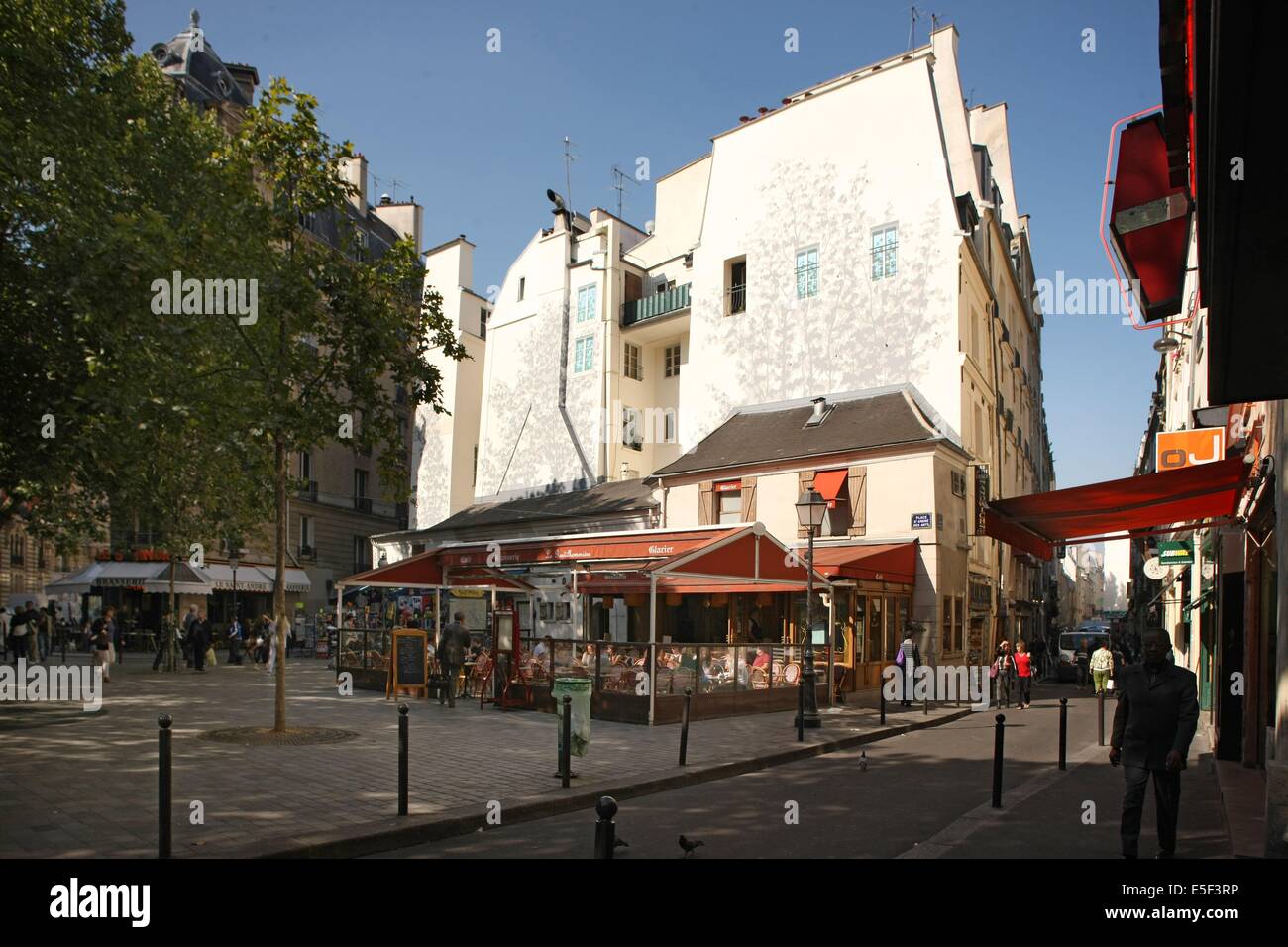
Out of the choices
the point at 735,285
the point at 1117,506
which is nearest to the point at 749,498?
the point at 735,285

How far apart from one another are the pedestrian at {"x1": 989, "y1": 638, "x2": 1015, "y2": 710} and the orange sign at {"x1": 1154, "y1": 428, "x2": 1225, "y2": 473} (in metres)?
7.45

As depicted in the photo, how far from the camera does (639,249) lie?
3884 cm

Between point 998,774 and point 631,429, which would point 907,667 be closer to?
point 998,774

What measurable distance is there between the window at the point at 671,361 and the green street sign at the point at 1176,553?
18.8 m

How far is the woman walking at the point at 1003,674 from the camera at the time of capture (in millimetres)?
22531

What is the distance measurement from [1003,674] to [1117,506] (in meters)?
12.6

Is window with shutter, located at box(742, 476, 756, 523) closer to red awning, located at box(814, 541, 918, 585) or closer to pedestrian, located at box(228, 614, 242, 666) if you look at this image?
red awning, located at box(814, 541, 918, 585)

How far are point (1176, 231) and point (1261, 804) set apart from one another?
18.1 feet

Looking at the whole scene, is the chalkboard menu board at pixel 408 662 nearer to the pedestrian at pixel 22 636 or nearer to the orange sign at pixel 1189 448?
the pedestrian at pixel 22 636

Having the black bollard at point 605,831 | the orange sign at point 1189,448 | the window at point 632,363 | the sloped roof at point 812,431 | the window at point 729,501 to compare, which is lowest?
the black bollard at point 605,831

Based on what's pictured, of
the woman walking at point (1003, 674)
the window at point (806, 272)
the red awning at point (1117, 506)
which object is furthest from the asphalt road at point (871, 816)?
the window at point (806, 272)

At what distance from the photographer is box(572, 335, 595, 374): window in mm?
35594

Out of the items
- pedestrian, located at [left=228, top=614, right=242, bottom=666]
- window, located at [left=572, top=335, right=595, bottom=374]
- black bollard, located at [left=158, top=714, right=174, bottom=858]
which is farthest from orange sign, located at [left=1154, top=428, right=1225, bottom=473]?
pedestrian, located at [left=228, top=614, right=242, bottom=666]
